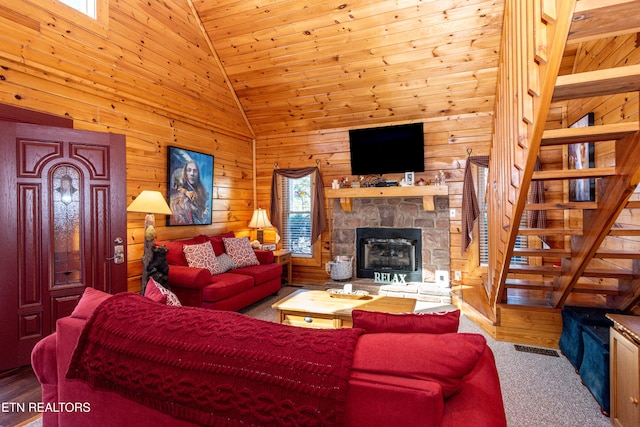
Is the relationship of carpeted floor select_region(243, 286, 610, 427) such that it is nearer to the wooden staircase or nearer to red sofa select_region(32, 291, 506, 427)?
the wooden staircase

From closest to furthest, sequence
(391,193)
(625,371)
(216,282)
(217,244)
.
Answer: (625,371) < (216,282) < (217,244) < (391,193)

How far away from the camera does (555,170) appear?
2398 millimetres

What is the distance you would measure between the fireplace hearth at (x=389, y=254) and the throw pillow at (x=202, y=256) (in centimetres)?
234

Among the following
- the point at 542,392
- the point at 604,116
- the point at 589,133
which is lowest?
the point at 542,392

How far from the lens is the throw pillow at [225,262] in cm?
430

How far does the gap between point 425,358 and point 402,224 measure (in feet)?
13.9

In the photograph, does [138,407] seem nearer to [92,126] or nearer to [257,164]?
[92,126]

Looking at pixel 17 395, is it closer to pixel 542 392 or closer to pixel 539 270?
pixel 542 392

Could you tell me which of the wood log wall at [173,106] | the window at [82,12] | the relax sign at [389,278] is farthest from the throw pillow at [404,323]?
the window at [82,12]

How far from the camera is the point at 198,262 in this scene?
3916mm

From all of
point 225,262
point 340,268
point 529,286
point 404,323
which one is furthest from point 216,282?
point 529,286

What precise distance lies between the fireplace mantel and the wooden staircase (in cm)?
124

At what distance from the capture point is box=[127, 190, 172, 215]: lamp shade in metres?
3.39

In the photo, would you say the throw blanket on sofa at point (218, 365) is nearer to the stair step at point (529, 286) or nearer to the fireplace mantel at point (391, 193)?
the stair step at point (529, 286)
